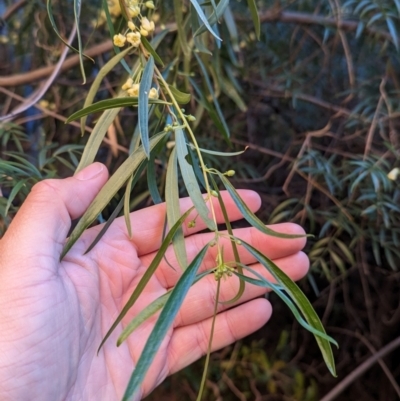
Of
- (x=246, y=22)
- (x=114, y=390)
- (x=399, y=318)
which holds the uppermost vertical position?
(x=246, y=22)

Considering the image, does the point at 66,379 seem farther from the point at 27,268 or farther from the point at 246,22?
the point at 246,22

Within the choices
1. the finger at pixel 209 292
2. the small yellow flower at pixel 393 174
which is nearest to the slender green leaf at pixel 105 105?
the finger at pixel 209 292

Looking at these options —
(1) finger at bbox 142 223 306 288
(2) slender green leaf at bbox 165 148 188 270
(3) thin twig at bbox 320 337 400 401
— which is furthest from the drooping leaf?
(3) thin twig at bbox 320 337 400 401

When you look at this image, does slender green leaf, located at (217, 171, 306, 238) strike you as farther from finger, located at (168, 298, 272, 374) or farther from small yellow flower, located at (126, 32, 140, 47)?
finger, located at (168, 298, 272, 374)

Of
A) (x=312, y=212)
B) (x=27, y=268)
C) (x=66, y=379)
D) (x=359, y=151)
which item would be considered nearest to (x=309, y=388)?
(x=312, y=212)

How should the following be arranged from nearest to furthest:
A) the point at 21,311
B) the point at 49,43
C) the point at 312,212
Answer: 1. the point at 21,311
2. the point at 312,212
3. the point at 49,43

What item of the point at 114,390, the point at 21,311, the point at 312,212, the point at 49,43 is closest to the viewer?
the point at 21,311

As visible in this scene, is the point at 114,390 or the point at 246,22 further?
the point at 246,22
